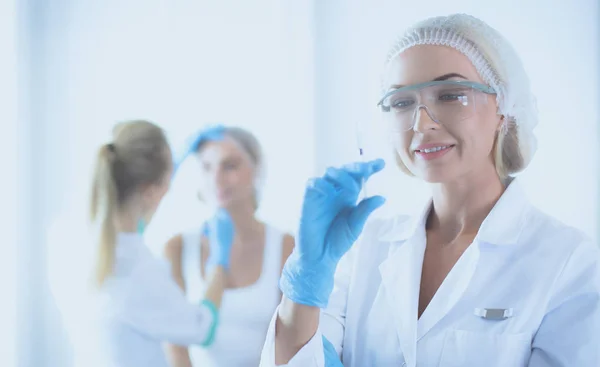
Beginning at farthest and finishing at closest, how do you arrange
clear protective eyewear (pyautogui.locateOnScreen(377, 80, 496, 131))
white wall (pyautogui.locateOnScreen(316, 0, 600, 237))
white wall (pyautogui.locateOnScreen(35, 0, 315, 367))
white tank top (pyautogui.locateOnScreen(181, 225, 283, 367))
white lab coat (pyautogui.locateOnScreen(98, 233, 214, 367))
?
white wall (pyautogui.locateOnScreen(316, 0, 600, 237))
white tank top (pyautogui.locateOnScreen(181, 225, 283, 367))
white wall (pyautogui.locateOnScreen(35, 0, 315, 367))
white lab coat (pyautogui.locateOnScreen(98, 233, 214, 367))
clear protective eyewear (pyautogui.locateOnScreen(377, 80, 496, 131))

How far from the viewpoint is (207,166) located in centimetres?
162

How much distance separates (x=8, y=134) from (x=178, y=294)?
662mm

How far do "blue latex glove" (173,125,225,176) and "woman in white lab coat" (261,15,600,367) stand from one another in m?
0.72

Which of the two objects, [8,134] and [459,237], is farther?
[8,134]

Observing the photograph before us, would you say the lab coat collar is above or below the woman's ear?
below

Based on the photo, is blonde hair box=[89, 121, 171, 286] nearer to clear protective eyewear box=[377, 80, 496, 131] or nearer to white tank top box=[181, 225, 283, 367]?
white tank top box=[181, 225, 283, 367]

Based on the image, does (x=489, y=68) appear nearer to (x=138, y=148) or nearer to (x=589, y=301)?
(x=589, y=301)

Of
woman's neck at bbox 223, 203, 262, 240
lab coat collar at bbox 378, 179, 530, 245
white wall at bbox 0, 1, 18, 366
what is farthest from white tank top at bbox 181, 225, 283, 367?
lab coat collar at bbox 378, 179, 530, 245

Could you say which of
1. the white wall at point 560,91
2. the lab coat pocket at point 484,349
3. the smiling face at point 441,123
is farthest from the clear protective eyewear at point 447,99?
the white wall at point 560,91

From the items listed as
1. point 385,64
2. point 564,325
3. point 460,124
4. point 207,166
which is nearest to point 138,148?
point 207,166

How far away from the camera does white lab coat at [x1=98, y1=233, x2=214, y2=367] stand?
50.4 inches

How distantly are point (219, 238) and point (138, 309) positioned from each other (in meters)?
0.39

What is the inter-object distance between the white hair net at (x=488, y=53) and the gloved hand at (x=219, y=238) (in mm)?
897

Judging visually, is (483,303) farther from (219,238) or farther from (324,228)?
(219,238)
